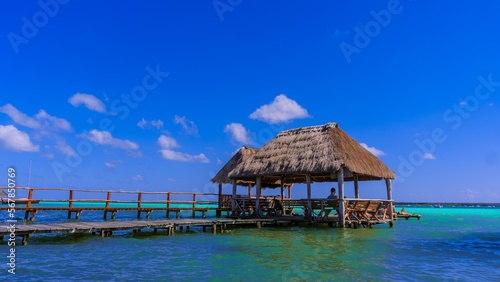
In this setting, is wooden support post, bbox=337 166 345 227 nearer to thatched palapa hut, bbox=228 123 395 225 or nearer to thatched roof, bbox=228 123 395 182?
thatched palapa hut, bbox=228 123 395 225

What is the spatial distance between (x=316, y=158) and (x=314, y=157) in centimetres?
17

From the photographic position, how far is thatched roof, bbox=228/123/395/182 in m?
17.9

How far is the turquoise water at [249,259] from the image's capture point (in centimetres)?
786

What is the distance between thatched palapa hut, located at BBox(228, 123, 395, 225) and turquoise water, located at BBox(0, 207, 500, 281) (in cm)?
449

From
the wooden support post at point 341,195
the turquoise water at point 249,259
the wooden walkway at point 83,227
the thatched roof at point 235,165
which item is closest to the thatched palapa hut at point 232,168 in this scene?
the thatched roof at point 235,165

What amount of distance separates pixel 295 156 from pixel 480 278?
1189cm

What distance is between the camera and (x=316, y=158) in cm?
1845

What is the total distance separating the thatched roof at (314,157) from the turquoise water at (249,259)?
462cm

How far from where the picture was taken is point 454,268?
30.2 ft

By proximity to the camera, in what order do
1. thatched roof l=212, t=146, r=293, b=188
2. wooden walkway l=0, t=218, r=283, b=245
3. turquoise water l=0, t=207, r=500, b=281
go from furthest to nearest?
thatched roof l=212, t=146, r=293, b=188 < wooden walkway l=0, t=218, r=283, b=245 < turquoise water l=0, t=207, r=500, b=281

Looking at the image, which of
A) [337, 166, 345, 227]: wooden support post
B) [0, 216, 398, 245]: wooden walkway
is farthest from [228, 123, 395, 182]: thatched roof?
[0, 216, 398, 245]: wooden walkway

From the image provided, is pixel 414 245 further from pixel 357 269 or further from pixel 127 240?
pixel 127 240

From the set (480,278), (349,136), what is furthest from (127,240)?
(349,136)

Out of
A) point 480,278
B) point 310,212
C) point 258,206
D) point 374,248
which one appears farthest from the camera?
point 258,206
